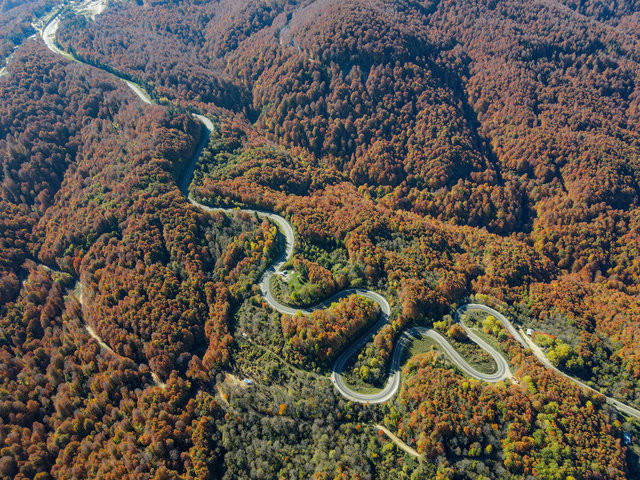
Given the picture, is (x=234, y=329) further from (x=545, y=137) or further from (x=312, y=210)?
(x=545, y=137)

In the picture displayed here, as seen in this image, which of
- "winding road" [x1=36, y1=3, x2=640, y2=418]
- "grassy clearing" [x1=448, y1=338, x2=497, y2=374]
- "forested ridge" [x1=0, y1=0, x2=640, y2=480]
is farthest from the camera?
"grassy clearing" [x1=448, y1=338, x2=497, y2=374]

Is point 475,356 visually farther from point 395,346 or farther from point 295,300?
point 295,300

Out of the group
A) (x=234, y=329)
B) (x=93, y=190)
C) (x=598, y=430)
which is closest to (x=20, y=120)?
(x=93, y=190)

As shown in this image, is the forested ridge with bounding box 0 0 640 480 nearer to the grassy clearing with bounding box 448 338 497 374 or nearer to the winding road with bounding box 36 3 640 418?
the grassy clearing with bounding box 448 338 497 374

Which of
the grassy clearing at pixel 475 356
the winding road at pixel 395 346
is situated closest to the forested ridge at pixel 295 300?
the grassy clearing at pixel 475 356

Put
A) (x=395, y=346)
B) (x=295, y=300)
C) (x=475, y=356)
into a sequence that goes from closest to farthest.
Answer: (x=475, y=356), (x=395, y=346), (x=295, y=300)

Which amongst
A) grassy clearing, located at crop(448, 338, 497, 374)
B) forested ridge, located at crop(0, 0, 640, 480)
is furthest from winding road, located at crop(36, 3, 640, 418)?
forested ridge, located at crop(0, 0, 640, 480)

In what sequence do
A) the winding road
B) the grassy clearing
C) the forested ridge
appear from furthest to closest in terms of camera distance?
1. the grassy clearing
2. the winding road
3. the forested ridge

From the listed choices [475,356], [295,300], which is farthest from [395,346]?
[295,300]
